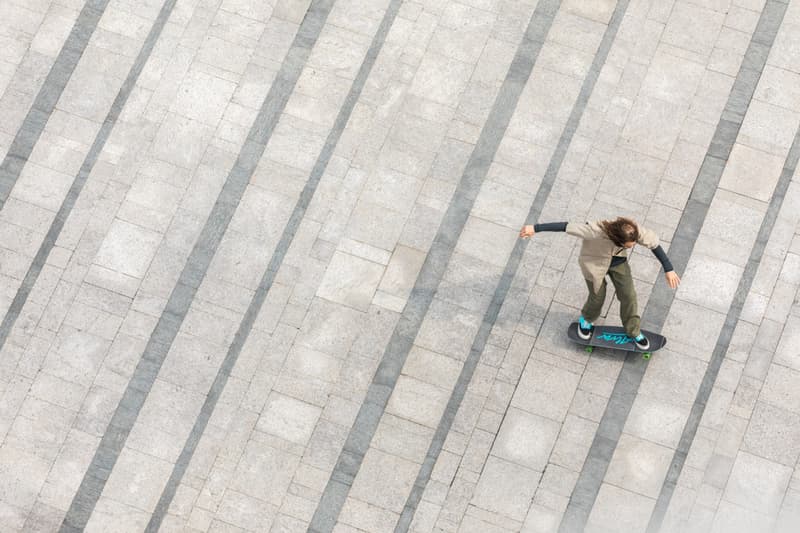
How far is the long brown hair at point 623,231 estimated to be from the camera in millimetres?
10125

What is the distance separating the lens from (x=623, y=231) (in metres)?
10.1

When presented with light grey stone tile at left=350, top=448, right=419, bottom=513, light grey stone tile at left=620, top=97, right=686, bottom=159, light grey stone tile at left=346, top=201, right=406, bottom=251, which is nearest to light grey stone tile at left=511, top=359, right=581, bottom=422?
light grey stone tile at left=350, top=448, right=419, bottom=513

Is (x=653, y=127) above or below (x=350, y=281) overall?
above

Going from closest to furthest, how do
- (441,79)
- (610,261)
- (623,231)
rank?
(623,231) → (610,261) → (441,79)

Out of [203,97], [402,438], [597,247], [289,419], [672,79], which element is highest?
[672,79]

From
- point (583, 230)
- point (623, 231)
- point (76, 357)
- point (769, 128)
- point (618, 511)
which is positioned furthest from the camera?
point (769, 128)

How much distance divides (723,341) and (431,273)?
3845 millimetres

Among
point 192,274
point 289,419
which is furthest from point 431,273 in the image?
point 192,274

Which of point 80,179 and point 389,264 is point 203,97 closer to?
point 80,179

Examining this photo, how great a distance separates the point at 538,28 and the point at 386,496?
6.70 m

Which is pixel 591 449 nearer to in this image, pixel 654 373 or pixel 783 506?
pixel 654 373

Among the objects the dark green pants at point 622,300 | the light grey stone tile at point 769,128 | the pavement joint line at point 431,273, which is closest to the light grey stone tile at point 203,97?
the pavement joint line at point 431,273

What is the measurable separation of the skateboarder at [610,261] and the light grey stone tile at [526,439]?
124 cm

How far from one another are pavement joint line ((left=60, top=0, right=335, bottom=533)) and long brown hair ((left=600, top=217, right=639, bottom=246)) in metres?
5.02
